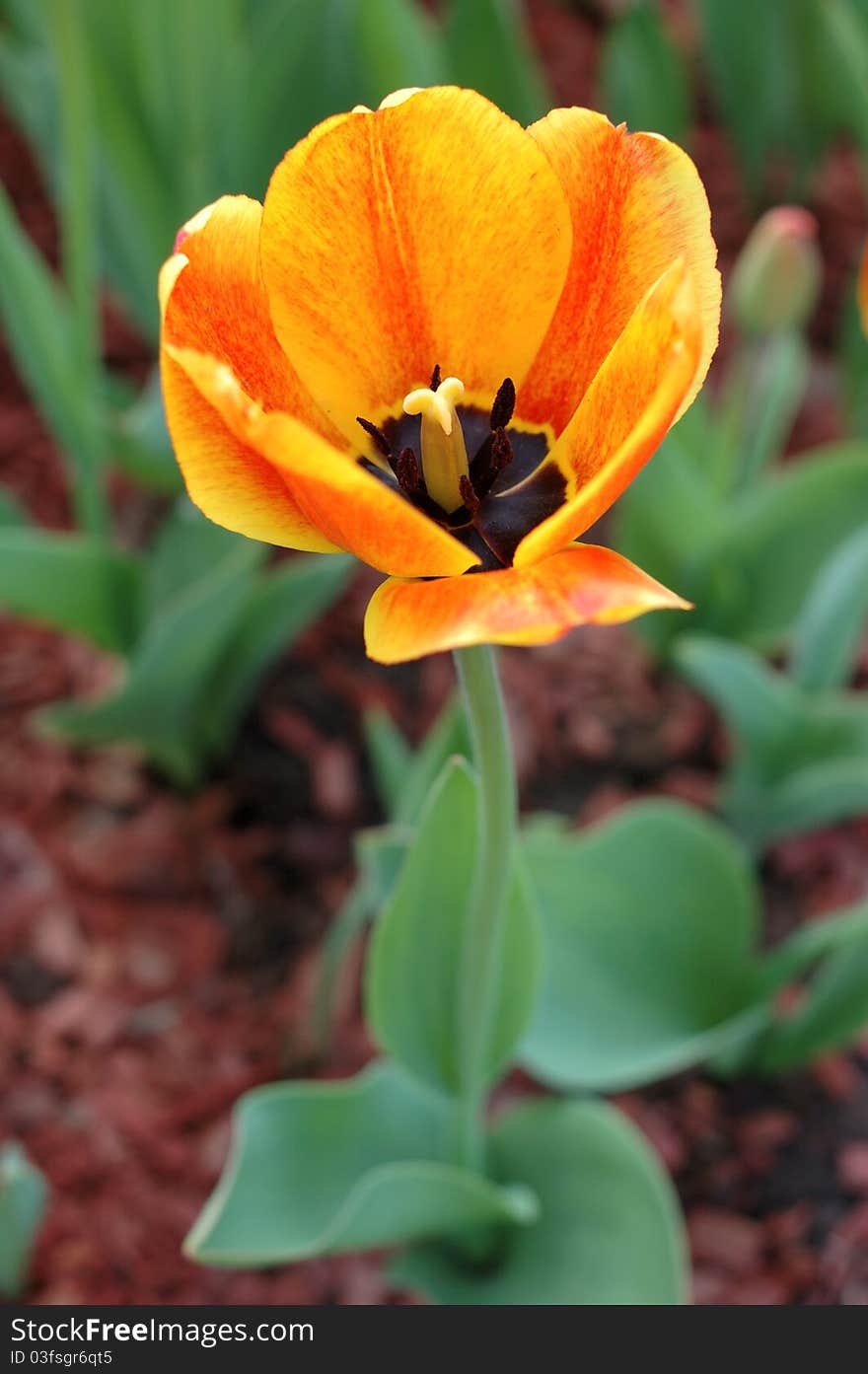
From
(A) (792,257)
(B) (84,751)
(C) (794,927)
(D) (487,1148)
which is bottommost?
(C) (794,927)

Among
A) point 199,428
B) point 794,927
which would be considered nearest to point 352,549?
point 199,428

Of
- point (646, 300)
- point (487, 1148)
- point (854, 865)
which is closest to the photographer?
point (646, 300)

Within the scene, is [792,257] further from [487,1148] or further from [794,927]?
[487,1148]

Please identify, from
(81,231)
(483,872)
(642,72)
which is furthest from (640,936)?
(642,72)

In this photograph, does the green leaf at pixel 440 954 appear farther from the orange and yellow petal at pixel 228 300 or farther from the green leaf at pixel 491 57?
the green leaf at pixel 491 57

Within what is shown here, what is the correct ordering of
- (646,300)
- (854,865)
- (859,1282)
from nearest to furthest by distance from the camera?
1. (646,300)
2. (859,1282)
3. (854,865)
